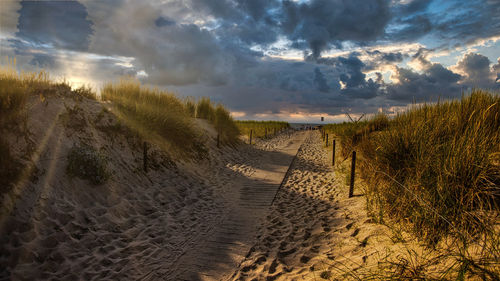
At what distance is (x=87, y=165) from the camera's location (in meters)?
5.75

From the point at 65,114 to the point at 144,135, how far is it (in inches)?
99.9

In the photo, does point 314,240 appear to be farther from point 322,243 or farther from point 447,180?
point 447,180

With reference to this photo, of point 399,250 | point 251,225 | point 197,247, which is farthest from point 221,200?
point 399,250

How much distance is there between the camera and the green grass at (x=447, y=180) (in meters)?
3.18

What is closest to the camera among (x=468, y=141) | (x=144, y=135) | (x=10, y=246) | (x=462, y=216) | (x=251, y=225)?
(x=462, y=216)

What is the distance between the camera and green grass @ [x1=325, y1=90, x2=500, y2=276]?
10.4ft

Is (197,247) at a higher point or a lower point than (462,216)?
lower

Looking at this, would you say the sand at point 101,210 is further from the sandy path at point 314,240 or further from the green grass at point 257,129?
the green grass at point 257,129

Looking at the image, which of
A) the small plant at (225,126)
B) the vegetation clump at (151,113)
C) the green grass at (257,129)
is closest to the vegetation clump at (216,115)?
the small plant at (225,126)

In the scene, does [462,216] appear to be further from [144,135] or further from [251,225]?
[144,135]

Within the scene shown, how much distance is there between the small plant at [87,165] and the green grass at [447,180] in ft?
19.5

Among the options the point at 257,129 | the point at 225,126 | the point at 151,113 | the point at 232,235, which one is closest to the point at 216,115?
the point at 225,126

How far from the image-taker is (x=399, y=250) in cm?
347

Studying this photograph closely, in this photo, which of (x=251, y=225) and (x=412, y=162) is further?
(x=251, y=225)
